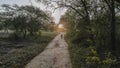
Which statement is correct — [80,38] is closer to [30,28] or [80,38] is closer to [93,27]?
A: [93,27]

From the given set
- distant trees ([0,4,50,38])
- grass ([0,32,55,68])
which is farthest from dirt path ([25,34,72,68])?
distant trees ([0,4,50,38])

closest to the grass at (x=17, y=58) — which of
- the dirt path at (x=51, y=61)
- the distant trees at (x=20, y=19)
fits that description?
the dirt path at (x=51, y=61)

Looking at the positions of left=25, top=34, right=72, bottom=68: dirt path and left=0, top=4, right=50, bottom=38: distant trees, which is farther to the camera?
left=0, top=4, right=50, bottom=38: distant trees

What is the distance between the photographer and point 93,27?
42.2 feet

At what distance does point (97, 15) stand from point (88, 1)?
4782mm

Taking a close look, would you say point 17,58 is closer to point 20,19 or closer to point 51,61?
point 51,61

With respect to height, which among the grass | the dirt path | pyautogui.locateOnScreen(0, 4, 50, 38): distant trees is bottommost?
the dirt path

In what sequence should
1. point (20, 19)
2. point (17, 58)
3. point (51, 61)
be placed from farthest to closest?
1. point (20, 19)
2. point (17, 58)
3. point (51, 61)

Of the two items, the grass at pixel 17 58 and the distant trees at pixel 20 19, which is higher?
the distant trees at pixel 20 19

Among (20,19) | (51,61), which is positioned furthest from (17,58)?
(20,19)

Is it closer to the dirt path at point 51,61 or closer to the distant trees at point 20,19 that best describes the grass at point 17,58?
the dirt path at point 51,61

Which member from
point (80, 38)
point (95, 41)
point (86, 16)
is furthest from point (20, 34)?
point (95, 41)

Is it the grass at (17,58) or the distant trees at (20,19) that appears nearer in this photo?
the grass at (17,58)

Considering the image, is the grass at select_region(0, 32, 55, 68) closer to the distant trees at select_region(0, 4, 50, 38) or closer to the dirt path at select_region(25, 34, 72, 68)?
the dirt path at select_region(25, 34, 72, 68)
